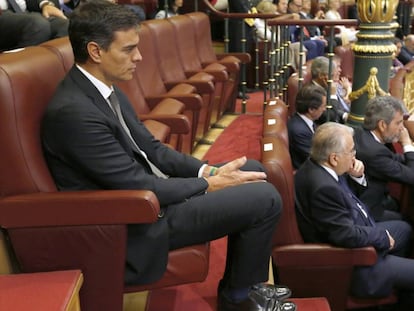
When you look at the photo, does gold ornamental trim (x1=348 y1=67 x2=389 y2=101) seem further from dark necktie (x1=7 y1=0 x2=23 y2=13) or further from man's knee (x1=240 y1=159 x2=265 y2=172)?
dark necktie (x1=7 y1=0 x2=23 y2=13)

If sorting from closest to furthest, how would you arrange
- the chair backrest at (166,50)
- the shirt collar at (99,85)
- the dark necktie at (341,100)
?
the shirt collar at (99,85) < the chair backrest at (166,50) < the dark necktie at (341,100)

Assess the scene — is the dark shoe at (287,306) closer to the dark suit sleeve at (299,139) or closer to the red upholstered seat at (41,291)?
the red upholstered seat at (41,291)

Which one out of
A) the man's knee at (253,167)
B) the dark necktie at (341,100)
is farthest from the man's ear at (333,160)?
the dark necktie at (341,100)

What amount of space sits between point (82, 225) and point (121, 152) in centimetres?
14

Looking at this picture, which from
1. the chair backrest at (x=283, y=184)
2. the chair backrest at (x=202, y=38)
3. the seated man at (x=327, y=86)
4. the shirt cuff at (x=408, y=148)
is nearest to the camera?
the chair backrest at (x=283, y=184)

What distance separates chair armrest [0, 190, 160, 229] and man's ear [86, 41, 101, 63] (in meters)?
0.26

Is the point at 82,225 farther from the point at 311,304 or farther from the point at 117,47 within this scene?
the point at 311,304

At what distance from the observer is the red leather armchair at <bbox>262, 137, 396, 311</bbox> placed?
118 centimetres

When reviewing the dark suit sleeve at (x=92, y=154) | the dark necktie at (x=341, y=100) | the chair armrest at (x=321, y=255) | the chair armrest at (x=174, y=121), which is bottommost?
the chair armrest at (x=321, y=255)

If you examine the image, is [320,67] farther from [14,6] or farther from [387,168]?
[14,6]

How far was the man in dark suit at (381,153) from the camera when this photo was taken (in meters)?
1.47

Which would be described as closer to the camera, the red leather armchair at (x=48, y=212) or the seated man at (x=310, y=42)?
the red leather armchair at (x=48, y=212)

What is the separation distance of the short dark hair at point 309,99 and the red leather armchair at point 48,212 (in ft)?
3.21

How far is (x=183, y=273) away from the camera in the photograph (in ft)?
3.43
